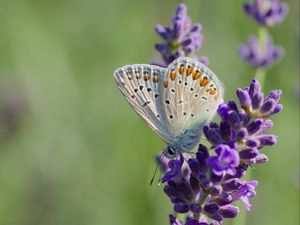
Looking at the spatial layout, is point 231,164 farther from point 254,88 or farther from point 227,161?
point 254,88

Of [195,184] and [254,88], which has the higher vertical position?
[254,88]

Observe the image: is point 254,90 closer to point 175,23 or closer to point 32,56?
point 175,23

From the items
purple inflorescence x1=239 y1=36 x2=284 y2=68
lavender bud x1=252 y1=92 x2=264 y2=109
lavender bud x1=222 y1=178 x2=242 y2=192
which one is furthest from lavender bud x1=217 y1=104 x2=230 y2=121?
purple inflorescence x1=239 y1=36 x2=284 y2=68

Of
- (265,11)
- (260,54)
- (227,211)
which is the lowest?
(227,211)

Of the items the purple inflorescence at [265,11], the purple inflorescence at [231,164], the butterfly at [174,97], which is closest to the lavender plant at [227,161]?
the purple inflorescence at [231,164]

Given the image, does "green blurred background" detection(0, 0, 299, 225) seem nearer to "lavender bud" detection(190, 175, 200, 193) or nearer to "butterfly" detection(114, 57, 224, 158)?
"butterfly" detection(114, 57, 224, 158)

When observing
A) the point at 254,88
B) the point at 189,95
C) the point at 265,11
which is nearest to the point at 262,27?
the point at 265,11

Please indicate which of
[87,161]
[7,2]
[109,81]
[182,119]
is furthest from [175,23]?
[7,2]

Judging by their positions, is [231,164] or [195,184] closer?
Result: [231,164]
